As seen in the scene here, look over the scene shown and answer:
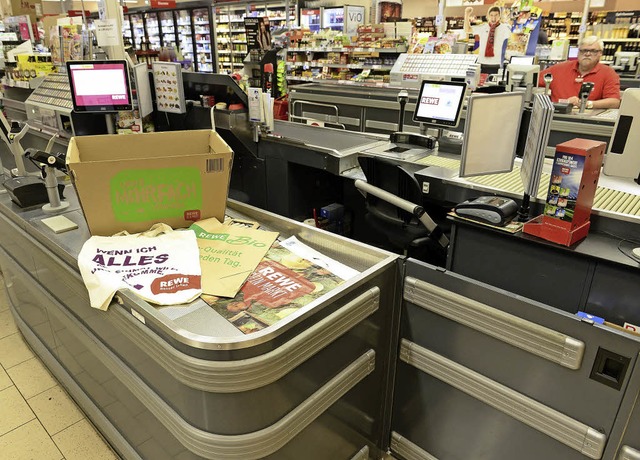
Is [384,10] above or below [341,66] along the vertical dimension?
above

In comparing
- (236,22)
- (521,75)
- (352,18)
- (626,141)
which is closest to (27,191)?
(626,141)

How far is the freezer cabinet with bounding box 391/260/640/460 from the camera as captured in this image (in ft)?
4.61

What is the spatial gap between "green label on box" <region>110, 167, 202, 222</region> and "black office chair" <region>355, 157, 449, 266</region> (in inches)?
35.4

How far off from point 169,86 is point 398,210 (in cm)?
225

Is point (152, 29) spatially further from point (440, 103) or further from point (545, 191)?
point (545, 191)

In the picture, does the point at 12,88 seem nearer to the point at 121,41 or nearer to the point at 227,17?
the point at 121,41

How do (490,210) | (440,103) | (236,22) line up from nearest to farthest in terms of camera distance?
(490,210), (440,103), (236,22)

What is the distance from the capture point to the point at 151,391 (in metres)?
1.57

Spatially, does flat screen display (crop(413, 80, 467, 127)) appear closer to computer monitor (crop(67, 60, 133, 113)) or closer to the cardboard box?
the cardboard box

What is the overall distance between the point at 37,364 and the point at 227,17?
1140 centimetres

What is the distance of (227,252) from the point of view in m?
1.85

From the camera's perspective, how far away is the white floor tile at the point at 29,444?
2.17 m

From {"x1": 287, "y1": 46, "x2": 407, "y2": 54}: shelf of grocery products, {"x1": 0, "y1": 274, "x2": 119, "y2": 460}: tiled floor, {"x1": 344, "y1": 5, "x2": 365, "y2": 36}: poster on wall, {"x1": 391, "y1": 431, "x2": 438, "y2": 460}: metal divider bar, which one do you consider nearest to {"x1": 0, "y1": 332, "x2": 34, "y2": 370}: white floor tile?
{"x1": 0, "y1": 274, "x2": 119, "y2": 460}: tiled floor

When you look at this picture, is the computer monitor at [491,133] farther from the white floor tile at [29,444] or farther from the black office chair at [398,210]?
the white floor tile at [29,444]
